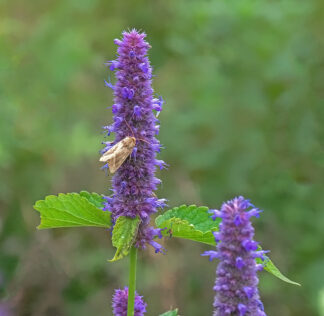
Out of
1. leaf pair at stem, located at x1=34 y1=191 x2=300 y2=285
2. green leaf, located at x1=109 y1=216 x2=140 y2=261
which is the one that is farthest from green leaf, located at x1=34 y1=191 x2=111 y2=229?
green leaf, located at x1=109 y1=216 x2=140 y2=261

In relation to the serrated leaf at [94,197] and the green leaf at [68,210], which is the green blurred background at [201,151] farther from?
the green leaf at [68,210]

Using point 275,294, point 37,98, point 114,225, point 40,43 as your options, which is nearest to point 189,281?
point 275,294

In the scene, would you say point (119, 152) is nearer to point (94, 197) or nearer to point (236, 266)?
point (94, 197)

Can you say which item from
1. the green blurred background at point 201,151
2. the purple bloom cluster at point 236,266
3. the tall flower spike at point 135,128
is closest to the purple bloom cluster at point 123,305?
the tall flower spike at point 135,128

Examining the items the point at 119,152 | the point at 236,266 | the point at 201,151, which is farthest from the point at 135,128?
the point at 201,151

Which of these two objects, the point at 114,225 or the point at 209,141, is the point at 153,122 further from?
the point at 209,141

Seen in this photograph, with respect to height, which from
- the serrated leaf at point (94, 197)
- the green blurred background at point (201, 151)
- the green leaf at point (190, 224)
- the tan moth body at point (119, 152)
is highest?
the green blurred background at point (201, 151)
